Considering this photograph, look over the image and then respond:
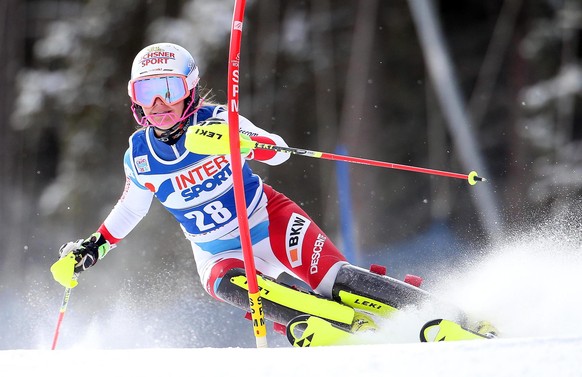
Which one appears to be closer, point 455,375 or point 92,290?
point 455,375

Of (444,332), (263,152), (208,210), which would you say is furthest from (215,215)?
(444,332)

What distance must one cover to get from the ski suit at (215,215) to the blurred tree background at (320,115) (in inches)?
131

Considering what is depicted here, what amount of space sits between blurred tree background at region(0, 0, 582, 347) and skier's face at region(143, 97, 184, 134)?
365 cm

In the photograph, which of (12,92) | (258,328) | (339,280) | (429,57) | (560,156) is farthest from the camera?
(12,92)

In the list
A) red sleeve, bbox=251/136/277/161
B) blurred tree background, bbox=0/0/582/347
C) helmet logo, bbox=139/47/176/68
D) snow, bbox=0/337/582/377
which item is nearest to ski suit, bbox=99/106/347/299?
red sleeve, bbox=251/136/277/161

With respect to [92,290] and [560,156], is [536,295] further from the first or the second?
[92,290]

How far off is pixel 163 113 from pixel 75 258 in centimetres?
75

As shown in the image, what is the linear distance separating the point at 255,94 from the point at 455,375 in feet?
26.9

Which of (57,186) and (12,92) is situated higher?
(12,92)

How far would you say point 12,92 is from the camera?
11.1m

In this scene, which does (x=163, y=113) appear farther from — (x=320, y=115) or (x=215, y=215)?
(x=320, y=115)

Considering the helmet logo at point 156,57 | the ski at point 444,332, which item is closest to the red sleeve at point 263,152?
the helmet logo at point 156,57

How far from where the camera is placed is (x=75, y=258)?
3635mm

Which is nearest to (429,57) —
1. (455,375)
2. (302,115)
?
(302,115)
